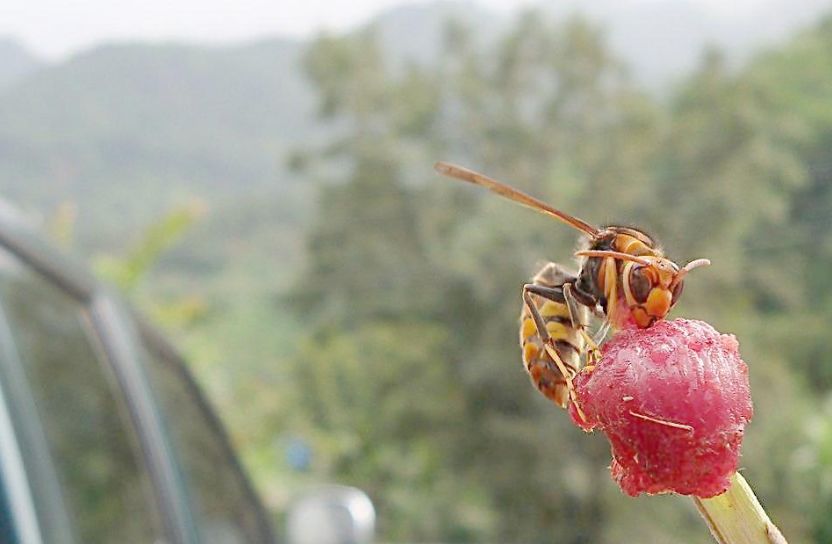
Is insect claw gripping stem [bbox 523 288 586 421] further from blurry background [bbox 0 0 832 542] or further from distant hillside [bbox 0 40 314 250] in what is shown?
distant hillside [bbox 0 40 314 250]

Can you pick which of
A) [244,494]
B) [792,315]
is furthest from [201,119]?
[244,494]

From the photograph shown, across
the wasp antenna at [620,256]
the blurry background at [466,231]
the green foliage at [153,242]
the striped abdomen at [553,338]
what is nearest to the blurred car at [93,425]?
the striped abdomen at [553,338]

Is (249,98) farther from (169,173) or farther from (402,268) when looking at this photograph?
(402,268)

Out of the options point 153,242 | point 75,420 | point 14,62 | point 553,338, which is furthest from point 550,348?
point 14,62

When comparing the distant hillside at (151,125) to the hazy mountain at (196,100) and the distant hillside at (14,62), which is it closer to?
the hazy mountain at (196,100)

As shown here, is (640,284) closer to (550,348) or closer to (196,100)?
(550,348)

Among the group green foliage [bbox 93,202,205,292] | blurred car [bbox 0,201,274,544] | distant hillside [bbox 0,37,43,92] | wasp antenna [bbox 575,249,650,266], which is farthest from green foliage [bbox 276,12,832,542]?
wasp antenna [bbox 575,249,650,266]
